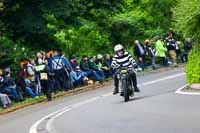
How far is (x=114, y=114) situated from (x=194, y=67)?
5292 mm

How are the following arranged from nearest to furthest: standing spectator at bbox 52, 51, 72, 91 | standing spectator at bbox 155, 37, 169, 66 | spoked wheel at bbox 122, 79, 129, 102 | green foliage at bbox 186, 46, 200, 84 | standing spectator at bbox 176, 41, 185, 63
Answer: spoked wheel at bbox 122, 79, 129, 102 → green foliage at bbox 186, 46, 200, 84 → standing spectator at bbox 52, 51, 72, 91 → standing spectator at bbox 155, 37, 169, 66 → standing spectator at bbox 176, 41, 185, 63

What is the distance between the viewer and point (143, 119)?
17.8 m

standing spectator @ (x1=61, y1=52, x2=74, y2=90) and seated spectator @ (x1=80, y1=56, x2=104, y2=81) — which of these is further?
seated spectator @ (x1=80, y1=56, x2=104, y2=81)

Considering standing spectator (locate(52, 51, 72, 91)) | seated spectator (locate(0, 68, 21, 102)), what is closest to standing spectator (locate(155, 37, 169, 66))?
standing spectator (locate(52, 51, 72, 91))

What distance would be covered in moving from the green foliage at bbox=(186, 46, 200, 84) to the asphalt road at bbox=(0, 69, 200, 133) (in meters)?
0.90

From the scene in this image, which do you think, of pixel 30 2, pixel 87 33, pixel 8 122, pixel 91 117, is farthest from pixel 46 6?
pixel 91 117

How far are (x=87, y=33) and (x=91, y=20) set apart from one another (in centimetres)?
182

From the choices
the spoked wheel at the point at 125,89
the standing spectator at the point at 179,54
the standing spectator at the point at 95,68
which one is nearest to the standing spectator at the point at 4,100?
the spoked wheel at the point at 125,89

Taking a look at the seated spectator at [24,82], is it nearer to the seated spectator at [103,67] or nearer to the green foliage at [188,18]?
the seated spectator at [103,67]

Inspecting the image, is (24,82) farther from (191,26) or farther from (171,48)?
(171,48)

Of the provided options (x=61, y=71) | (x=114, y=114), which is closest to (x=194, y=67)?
(x=114, y=114)

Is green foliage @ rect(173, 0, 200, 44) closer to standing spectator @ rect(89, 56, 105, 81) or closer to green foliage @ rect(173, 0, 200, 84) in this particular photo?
green foliage @ rect(173, 0, 200, 84)

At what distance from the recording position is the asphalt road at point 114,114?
1650cm

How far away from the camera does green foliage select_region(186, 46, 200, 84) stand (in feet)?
78.0
